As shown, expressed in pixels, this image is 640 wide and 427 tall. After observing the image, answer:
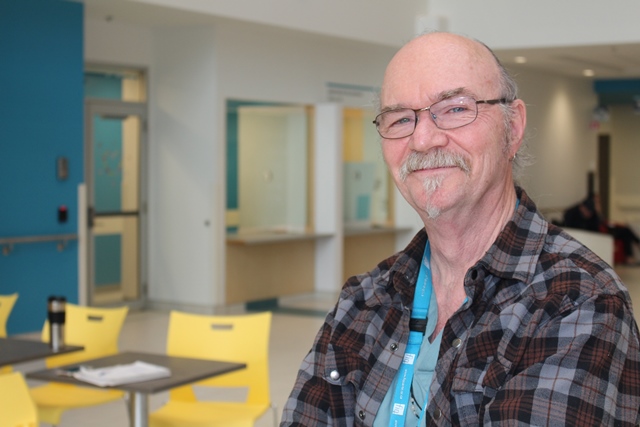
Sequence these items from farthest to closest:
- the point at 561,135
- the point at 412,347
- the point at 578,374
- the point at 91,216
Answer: the point at 561,135 → the point at 91,216 → the point at 412,347 → the point at 578,374

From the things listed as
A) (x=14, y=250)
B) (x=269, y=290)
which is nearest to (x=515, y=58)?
(x=269, y=290)

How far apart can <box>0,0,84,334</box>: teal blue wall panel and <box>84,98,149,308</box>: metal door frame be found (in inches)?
24.8

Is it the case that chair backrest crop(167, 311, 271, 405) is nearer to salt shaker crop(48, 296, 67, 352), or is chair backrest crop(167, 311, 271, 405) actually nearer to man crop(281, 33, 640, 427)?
salt shaker crop(48, 296, 67, 352)

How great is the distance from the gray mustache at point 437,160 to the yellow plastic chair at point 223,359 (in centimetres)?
326

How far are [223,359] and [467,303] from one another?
141 inches

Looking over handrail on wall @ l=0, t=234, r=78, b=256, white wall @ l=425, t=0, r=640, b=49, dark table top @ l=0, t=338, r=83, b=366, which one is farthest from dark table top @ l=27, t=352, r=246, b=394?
white wall @ l=425, t=0, r=640, b=49

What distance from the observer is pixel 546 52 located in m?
13.0

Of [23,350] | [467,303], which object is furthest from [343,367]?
[23,350]

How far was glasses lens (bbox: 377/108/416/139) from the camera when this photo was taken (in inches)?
57.2

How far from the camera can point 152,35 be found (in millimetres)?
10820

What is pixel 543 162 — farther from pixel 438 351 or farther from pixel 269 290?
pixel 438 351

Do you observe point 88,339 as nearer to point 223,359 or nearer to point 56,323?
point 56,323

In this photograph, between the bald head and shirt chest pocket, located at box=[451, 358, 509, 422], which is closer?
shirt chest pocket, located at box=[451, 358, 509, 422]

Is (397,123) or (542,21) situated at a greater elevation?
(542,21)
